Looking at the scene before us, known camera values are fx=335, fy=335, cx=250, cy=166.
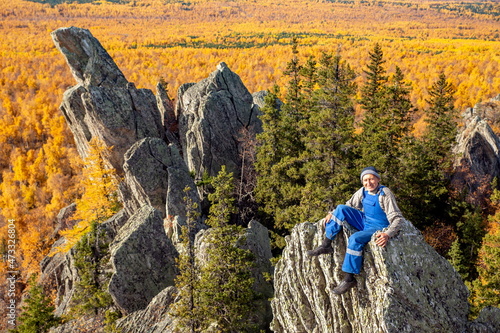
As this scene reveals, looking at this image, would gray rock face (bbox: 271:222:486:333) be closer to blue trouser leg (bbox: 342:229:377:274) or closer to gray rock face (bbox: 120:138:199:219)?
blue trouser leg (bbox: 342:229:377:274)

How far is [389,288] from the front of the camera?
828 centimetres

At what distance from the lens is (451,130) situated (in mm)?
31516

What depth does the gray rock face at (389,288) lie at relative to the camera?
8336 millimetres

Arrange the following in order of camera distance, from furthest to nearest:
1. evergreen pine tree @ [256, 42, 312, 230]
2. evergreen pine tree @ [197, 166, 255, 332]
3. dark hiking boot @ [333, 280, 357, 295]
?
evergreen pine tree @ [256, 42, 312, 230]
evergreen pine tree @ [197, 166, 255, 332]
dark hiking boot @ [333, 280, 357, 295]

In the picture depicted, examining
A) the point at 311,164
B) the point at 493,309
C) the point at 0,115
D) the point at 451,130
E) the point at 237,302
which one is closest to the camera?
the point at 493,309

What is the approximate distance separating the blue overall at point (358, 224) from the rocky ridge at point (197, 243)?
1.24 feet

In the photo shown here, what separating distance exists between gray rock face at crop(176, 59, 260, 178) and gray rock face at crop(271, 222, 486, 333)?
23484 millimetres

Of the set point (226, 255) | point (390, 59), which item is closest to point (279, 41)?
point (390, 59)

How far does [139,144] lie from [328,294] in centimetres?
2216

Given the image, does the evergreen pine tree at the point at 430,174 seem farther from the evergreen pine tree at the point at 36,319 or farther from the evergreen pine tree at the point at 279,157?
the evergreen pine tree at the point at 36,319

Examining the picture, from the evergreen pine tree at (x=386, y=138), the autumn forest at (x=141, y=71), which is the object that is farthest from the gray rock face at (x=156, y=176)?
the autumn forest at (x=141, y=71)

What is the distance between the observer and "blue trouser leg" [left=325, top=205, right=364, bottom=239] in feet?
29.5

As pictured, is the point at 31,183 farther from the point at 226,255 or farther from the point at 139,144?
the point at 226,255

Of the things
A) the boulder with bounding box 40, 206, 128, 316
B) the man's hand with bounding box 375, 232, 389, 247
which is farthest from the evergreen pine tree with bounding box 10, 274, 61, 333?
the man's hand with bounding box 375, 232, 389, 247
